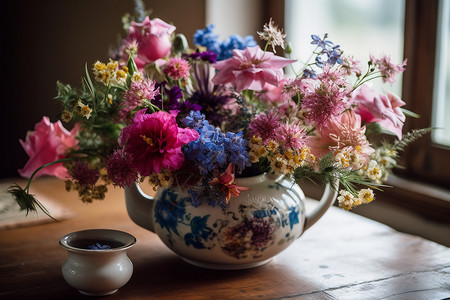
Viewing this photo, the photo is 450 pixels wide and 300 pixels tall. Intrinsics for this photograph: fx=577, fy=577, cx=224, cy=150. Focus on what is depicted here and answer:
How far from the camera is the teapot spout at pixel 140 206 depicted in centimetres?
100

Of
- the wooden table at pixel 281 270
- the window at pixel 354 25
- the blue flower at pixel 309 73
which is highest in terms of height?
the window at pixel 354 25

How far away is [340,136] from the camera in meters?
0.87

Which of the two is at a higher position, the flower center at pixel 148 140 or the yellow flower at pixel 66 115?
the yellow flower at pixel 66 115

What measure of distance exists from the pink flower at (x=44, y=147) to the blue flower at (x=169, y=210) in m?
0.19

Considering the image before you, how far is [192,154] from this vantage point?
0.82 m

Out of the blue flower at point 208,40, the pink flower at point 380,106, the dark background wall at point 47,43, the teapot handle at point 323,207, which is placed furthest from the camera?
the dark background wall at point 47,43

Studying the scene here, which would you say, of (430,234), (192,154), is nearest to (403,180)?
(430,234)

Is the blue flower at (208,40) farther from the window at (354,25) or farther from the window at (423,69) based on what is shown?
the window at (423,69)

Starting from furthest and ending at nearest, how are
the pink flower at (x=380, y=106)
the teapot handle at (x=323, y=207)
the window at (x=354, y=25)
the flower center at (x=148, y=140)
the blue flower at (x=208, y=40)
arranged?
the window at (x=354, y=25)
the blue flower at (x=208, y=40)
the teapot handle at (x=323, y=207)
the pink flower at (x=380, y=106)
the flower center at (x=148, y=140)

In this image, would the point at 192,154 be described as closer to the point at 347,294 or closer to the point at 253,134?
the point at 253,134

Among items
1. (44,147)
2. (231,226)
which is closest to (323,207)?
(231,226)

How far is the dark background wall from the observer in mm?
2393

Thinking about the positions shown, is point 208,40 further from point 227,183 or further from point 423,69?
point 423,69

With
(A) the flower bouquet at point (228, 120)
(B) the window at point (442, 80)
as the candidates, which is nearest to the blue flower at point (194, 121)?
(A) the flower bouquet at point (228, 120)
